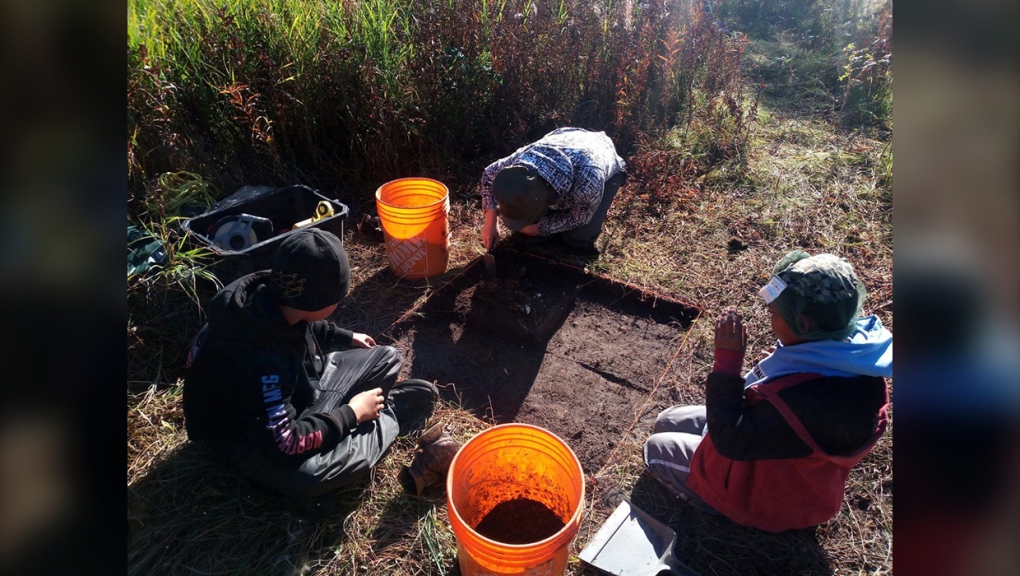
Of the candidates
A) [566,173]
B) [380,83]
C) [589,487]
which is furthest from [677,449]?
[380,83]

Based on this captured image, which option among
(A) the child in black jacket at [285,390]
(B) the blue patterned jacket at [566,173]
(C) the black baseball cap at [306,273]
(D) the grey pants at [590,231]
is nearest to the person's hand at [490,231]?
(B) the blue patterned jacket at [566,173]

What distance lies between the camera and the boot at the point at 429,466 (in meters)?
2.69

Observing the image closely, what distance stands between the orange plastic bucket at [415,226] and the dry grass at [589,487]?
14 centimetres

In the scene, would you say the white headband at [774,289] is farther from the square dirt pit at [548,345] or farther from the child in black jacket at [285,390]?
the child in black jacket at [285,390]

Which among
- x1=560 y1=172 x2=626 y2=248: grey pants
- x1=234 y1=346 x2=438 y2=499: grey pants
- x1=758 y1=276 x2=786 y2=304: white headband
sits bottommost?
x1=234 y1=346 x2=438 y2=499: grey pants

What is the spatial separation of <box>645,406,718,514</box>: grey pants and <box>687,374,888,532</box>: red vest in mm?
101

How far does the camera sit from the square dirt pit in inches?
129

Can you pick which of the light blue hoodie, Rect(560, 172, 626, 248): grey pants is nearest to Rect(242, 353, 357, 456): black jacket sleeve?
the light blue hoodie

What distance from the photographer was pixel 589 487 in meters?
2.83

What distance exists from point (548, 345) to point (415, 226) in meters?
1.09

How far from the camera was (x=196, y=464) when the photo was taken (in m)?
2.81

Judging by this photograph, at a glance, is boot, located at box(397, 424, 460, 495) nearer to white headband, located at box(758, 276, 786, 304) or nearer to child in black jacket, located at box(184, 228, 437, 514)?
child in black jacket, located at box(184, 228, 437, 514)
